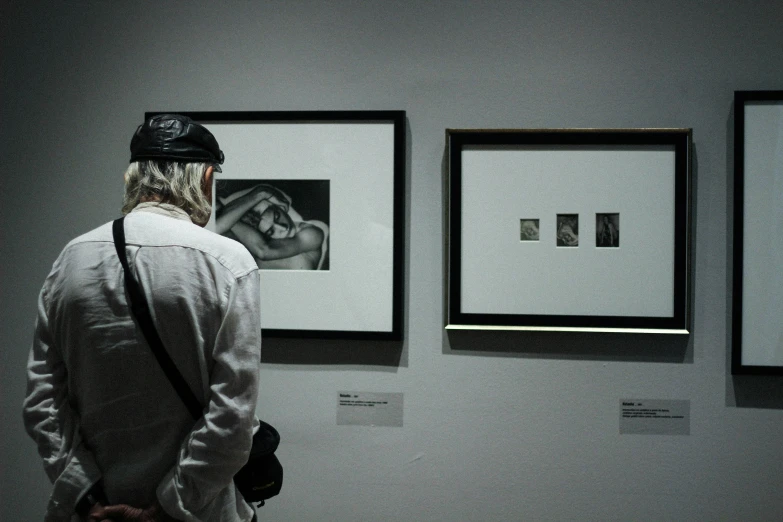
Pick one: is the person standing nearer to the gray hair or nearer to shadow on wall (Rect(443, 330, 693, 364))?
the gray hair

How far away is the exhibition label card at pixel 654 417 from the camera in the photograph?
1907 millimetres

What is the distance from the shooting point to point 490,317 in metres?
1.94

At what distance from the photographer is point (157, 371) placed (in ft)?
4.05

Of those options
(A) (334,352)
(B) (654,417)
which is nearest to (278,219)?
(A) (334,352)

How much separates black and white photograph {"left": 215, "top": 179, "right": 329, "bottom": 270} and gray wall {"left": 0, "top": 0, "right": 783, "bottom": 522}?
0.85 feet

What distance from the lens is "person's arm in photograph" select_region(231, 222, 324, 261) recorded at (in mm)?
1990

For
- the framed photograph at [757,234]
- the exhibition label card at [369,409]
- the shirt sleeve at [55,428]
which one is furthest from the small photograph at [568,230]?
the shirt sleeve at [55,428]

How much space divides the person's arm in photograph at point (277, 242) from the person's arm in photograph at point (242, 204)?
3cm

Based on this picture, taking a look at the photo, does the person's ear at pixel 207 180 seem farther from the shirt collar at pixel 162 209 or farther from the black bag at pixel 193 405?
the black bag at pixel 193 405

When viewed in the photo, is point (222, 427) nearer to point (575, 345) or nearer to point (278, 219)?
point (278, 219)

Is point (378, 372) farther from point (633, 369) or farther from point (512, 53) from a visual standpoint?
point (512, 53)

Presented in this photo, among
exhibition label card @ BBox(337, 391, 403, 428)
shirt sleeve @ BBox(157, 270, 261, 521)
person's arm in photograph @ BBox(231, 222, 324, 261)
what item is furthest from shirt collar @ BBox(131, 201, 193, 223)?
exhibition label card @ BBox(337, 391, 403, 428)

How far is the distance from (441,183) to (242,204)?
634mm

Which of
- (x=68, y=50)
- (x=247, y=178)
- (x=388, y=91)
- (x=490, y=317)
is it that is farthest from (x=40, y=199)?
(x=490, y=317)
